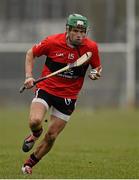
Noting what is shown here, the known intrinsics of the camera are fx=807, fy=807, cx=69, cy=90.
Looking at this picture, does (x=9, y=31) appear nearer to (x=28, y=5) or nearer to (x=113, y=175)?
(x=28, y=5)

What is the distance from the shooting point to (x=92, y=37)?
38281mm

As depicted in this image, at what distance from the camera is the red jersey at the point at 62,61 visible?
1185 centimetres

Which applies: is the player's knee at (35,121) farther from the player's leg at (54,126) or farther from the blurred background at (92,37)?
the blurred background at (92,37)

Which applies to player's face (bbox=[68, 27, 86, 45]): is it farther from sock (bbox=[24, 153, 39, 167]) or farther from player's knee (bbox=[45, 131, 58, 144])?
sock (bbox=[24, 153, 39, 167])

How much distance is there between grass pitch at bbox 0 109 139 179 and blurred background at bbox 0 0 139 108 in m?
6.53

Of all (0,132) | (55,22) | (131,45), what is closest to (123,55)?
(131,45)

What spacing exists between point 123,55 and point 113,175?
1047 inches

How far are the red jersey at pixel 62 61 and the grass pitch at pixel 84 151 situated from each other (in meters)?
1.22

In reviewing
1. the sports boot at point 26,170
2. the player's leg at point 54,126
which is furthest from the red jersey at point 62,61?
the sports boot at point 26,170

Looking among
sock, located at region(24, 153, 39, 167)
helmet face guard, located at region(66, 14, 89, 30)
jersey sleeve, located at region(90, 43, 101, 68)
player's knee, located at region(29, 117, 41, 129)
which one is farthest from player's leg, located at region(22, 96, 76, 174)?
helmet face guard, located at region(66, 14, 89, 30)

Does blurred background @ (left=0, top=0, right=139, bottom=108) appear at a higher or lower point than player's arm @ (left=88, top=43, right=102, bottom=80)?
lower

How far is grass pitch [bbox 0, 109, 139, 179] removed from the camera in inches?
463

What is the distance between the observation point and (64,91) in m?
11.9

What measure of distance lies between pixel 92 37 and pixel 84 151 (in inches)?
883
